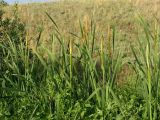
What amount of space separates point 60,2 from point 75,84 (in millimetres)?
18733

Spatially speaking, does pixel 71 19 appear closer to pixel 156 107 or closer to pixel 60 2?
pixel 60 2

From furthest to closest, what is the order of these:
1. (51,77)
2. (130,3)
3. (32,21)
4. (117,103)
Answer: (130,3)
(32,21)
(51,77)
(117,103)

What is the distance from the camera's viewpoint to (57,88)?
17.6 ft

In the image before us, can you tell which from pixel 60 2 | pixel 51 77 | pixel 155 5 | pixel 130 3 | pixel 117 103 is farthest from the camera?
pixel 60 2

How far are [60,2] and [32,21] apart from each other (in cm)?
600

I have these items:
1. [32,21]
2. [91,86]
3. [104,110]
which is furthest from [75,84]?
[32,21]

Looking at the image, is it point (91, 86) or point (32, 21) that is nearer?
point (91, 86)

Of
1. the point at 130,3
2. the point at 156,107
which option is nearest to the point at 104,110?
the point at 156,107

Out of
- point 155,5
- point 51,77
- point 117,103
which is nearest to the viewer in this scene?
point 117,103

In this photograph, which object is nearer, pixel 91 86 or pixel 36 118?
pixel 36 118

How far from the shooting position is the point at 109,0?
23.2m

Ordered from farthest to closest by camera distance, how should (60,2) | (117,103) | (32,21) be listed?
1. (60,2)
2. (32,21)
3. (117,103)

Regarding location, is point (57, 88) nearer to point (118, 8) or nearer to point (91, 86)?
point (91, 86)

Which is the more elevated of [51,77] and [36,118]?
[51,77]
